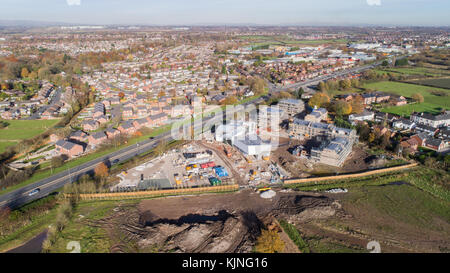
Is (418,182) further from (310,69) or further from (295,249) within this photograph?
(310,69)

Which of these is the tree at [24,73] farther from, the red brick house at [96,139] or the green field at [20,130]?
the red brick house at [96,139]

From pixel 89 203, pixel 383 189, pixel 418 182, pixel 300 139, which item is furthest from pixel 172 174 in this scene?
pixel 418 182

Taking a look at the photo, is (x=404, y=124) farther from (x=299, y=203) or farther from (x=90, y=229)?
(x=90, y=229)

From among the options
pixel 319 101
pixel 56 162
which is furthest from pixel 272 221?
pixel 319 101

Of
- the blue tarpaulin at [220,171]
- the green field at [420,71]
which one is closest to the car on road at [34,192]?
the blue tarpaulin at [220,171]

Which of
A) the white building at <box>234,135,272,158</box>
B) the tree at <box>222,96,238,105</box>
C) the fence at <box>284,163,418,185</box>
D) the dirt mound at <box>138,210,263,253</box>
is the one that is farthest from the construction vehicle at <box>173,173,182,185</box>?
the tree at <box>222,96,238,105</box>

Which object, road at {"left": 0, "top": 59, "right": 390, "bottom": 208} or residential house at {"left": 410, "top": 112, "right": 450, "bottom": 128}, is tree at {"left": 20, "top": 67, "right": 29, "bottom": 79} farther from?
residential house at {"left": 410, "top": 112, "right": 450, "bottom": 128}

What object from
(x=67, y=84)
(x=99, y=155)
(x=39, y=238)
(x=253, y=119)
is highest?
(x=67, y=84)
